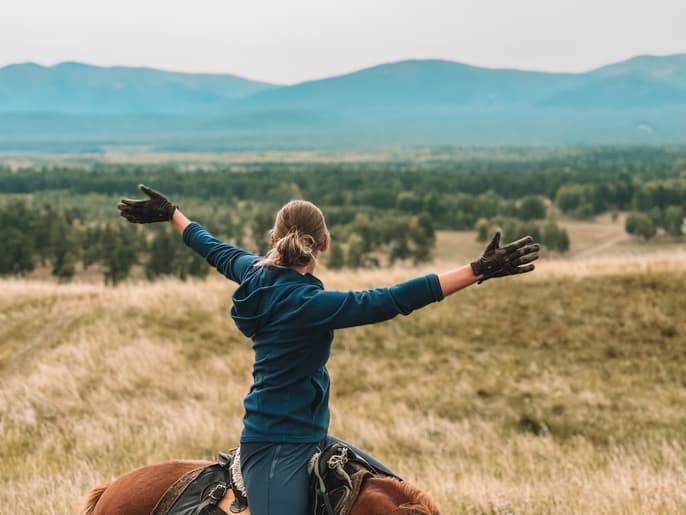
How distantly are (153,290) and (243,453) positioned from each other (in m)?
17.9

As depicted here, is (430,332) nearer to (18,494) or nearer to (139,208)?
(18,494)

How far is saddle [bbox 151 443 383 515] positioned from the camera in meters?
4.05

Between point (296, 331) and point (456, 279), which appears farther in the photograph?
point (296, 331)

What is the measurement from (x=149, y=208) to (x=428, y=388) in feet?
39.8

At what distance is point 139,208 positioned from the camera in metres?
5.23

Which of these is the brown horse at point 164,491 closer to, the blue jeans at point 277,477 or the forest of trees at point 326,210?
the blue jeans at point 277,477

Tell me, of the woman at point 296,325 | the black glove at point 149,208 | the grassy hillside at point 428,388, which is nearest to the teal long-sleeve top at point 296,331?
the woman at point 296,325

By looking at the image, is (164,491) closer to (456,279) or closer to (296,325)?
(296,325)

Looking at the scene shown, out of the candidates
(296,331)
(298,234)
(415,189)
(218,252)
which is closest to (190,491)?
(296,331)

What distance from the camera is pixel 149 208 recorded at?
5250mm

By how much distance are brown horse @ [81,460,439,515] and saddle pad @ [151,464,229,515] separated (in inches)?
4.3

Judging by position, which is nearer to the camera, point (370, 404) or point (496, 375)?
point (370, 404)

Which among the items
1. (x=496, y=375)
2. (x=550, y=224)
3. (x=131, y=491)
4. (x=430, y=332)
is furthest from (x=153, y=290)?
→ (x=550, y=224)

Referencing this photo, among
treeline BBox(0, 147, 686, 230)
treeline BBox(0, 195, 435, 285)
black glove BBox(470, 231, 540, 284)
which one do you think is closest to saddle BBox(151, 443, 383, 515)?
black glove BBox(470, 231, 540, 284)
